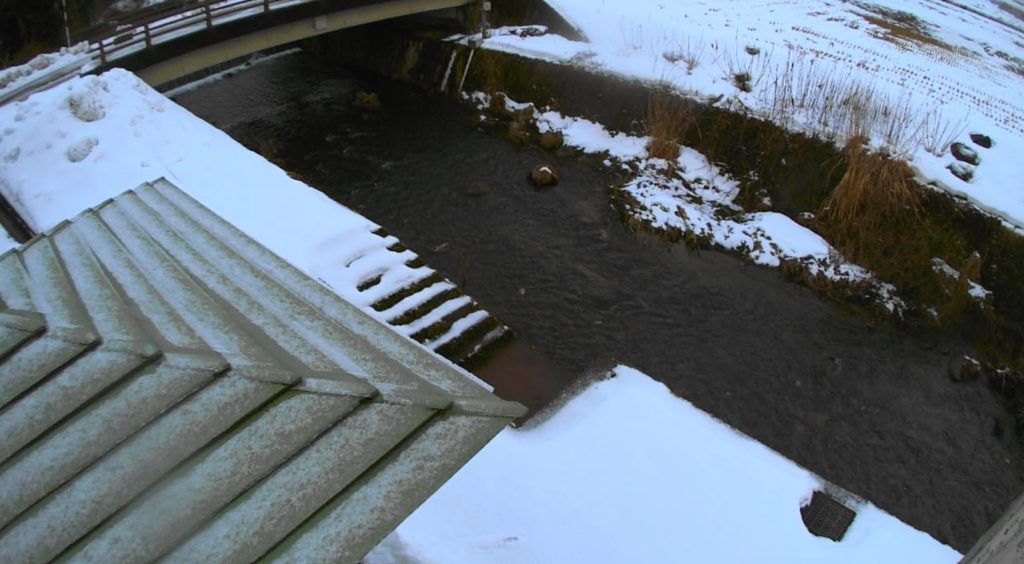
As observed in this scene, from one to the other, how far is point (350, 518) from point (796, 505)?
14.9 feet

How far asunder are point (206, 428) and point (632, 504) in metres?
3.89

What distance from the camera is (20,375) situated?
8.23ft

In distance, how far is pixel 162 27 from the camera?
11766 mm

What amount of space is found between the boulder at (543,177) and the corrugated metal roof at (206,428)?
29.1ft

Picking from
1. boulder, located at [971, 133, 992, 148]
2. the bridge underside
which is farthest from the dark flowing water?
boulder, located at [971, 133, 992, 148]

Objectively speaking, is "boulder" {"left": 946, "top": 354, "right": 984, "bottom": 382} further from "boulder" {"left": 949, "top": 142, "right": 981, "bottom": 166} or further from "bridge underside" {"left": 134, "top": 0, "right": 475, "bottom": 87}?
"bridge underside" {"left": 134, "top": 0, "right": 475, "bottom": 87}

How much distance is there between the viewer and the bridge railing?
11.1 meters

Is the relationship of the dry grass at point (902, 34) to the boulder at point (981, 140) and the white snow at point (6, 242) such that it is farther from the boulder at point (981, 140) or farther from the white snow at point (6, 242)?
the white snow at point (6, 242)

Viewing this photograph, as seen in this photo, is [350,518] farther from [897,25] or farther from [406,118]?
[897,25]

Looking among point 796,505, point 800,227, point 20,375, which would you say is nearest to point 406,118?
point 800,227

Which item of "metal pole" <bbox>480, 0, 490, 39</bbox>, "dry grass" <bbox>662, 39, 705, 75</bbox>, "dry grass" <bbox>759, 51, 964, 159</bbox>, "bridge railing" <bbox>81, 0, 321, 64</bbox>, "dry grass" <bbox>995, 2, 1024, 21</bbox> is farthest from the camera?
"dry grass" <bbox>995, 2, 1024, 21</bbox>

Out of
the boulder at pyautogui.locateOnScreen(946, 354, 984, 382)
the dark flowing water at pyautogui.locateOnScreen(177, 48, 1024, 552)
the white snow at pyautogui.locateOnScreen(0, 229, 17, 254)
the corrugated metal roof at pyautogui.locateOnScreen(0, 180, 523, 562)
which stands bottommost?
the dark flowing water at pyautogui.locateOnScreen(177, 48, 1024, 552)

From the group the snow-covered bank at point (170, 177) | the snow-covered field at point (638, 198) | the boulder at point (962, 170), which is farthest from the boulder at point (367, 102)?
the boulder at point (962, 170)

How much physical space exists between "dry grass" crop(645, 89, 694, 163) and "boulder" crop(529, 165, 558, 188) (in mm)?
2018
